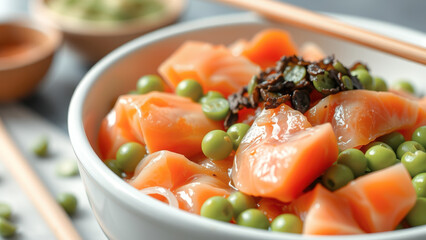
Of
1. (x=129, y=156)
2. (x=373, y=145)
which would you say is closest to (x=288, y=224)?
(x=373, y=145)

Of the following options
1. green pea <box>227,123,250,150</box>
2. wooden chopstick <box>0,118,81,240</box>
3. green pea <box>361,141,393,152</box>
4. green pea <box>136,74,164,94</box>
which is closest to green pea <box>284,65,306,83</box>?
green pea <box>227,123,250,150</box>

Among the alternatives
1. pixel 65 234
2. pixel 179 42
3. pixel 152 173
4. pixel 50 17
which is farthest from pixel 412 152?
pixel 50 17

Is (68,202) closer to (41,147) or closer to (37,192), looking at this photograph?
(37,192)

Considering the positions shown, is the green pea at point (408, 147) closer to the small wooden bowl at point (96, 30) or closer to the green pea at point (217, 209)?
the green pea at point (217, 209)

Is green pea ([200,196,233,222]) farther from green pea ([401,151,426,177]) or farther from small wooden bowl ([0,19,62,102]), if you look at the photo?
small wooden bowl ([0,19,62,102])

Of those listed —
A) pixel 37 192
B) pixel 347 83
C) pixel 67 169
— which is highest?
pixel 347 83

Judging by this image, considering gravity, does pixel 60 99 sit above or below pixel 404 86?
below

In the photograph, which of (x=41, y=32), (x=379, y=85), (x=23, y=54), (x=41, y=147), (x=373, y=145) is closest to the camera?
(x=373, y=145)
